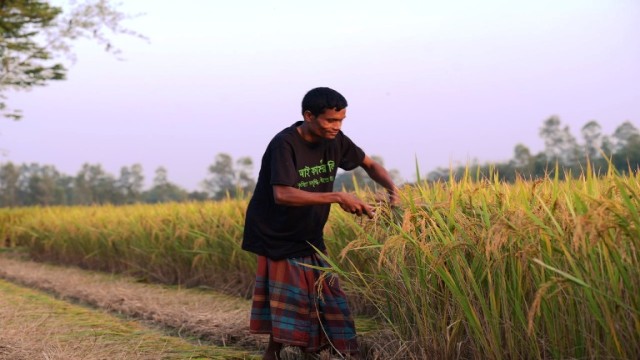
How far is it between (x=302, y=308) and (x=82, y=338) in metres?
Result: 1.72

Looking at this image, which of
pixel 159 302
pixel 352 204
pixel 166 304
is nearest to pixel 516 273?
→ pixel 352 204

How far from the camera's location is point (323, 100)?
9.09 feet

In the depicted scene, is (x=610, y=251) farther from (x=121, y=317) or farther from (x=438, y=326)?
(x=121, y=317)

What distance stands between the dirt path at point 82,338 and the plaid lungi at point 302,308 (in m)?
0.51

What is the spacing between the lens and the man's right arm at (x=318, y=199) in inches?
103

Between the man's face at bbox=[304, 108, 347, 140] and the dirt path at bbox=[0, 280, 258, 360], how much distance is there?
1.32 m

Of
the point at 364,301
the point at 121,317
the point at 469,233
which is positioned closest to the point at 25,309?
the point at 121,317

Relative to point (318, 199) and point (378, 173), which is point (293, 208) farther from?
point (378, 173)

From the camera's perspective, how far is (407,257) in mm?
3068

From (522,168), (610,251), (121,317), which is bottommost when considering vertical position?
(121,317)

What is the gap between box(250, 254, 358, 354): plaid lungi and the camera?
118 inches

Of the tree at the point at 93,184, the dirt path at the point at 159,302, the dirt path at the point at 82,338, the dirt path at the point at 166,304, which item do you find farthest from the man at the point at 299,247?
the tree at the point at 93,184

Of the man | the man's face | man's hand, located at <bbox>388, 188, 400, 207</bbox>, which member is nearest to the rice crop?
man's hand, located at <bbox>388, 188, 400, 207</bbox>

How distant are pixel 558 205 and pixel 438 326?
68cm
